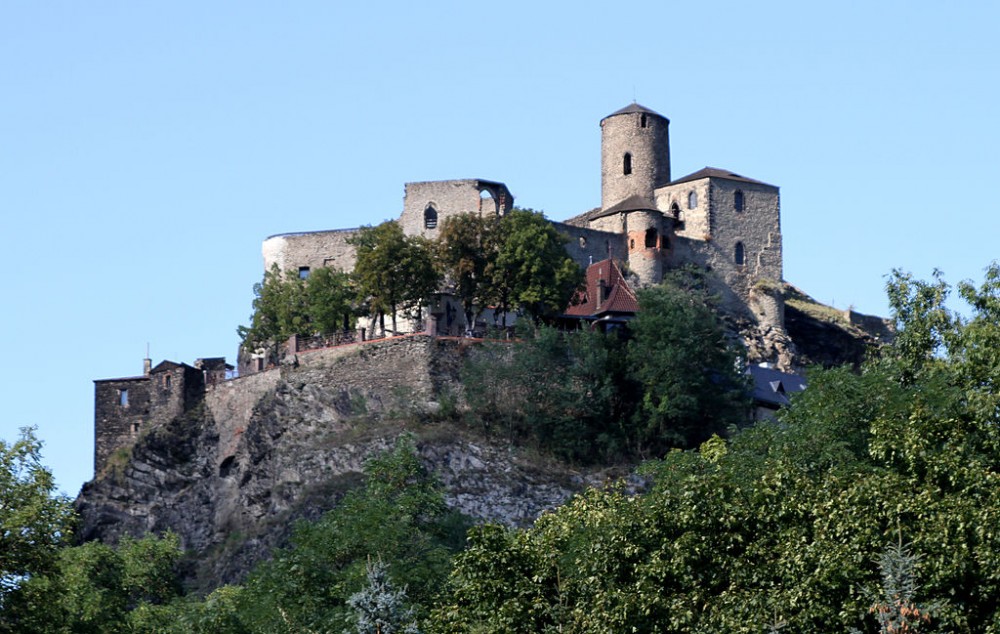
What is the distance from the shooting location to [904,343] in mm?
62250

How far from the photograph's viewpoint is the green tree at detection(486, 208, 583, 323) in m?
81.8

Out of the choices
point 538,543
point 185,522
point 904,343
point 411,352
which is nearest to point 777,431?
point 904,343

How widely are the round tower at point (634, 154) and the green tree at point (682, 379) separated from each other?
2254 cm

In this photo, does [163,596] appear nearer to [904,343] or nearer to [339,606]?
[339,606]

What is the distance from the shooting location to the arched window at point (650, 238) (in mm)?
96562

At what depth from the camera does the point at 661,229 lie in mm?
97125

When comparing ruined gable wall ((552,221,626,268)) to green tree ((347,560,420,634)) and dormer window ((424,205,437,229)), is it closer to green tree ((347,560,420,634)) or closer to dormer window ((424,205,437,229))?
dormer window ((424,205,437,229))

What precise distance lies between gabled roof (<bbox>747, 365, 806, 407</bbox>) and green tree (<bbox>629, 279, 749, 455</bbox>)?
6.55ft

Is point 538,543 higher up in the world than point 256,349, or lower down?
lower down

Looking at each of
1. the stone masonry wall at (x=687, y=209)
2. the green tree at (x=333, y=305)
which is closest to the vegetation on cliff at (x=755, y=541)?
the green tree at (x=333, y=305)

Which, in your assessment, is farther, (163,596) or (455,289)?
(455,289)

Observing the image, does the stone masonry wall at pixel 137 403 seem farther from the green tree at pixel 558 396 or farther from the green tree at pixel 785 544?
the green tree at pixel 785 544

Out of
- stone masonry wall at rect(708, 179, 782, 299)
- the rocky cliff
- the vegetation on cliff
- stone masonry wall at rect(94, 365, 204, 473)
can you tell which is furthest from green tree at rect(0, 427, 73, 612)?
stone masonry wall at rect(708, 179, 782, 299)

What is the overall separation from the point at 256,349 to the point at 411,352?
382 inches
